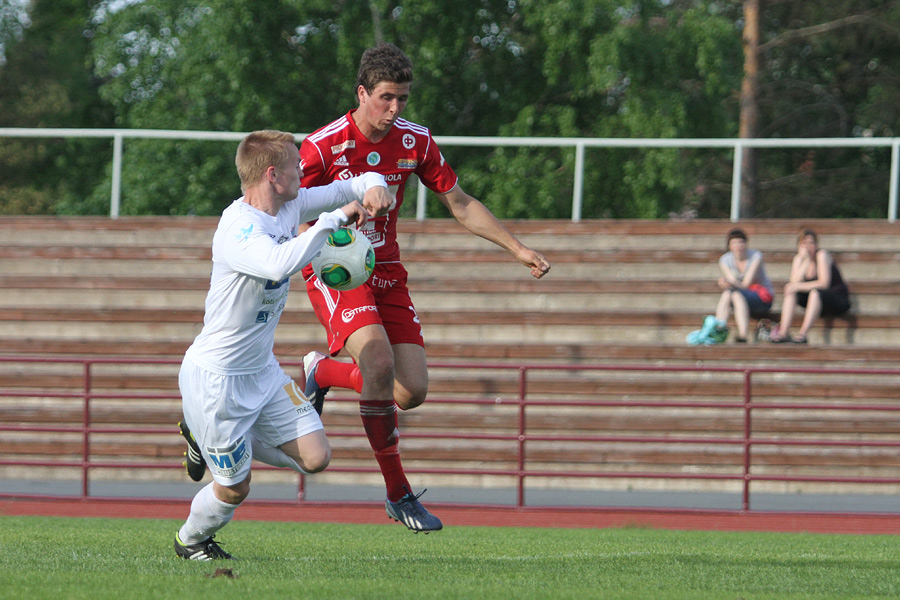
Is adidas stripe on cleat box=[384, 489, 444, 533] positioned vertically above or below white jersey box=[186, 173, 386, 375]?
below

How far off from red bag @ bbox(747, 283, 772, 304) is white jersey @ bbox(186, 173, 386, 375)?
8.22 meters

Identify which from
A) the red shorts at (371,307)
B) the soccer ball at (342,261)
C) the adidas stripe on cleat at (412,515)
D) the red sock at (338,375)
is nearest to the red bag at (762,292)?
the red shorts at (371,307)

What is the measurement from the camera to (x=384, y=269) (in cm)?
675

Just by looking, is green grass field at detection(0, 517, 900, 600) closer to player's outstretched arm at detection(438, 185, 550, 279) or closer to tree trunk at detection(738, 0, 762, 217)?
player's outstretched arm at detection(438, 185, 550, 279)

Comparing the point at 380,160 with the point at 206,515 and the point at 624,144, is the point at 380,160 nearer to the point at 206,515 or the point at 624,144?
the point at 206,515

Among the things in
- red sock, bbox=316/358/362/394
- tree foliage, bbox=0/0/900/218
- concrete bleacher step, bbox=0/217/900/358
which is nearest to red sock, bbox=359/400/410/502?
red sock, bbox=316/358/362/394

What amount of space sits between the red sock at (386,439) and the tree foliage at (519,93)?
16.4 meters

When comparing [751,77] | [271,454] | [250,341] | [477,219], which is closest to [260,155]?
[250,341]

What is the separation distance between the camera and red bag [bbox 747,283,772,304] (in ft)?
43.2

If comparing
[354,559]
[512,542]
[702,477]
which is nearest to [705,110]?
[702,477]

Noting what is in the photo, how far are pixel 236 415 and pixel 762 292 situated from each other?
28.8ft

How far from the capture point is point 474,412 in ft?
42.5

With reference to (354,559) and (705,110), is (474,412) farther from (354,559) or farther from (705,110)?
(705,110)

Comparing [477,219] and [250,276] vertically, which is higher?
[477,219]
